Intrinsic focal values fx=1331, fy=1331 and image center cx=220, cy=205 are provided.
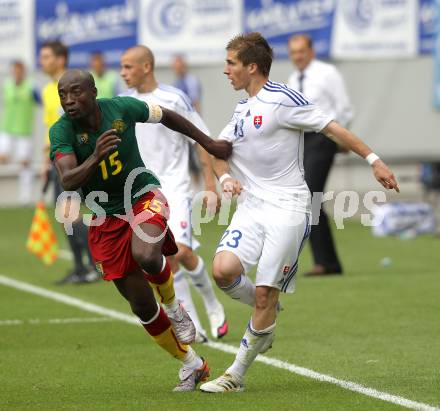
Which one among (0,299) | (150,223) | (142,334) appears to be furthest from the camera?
(0,299)

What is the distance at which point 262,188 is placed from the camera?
8.49m

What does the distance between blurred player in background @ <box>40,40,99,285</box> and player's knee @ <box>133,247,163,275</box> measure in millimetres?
5713

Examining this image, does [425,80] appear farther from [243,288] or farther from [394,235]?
[243,288]

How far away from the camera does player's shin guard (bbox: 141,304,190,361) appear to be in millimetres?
8250

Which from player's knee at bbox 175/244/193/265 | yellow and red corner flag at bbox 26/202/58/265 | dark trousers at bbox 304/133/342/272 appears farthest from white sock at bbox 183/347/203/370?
yellow and red corner flag at bbox 26/202/58/265

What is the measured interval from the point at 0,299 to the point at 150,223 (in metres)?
5.47

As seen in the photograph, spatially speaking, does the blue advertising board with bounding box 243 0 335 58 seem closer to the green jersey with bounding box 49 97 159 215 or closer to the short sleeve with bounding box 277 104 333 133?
the short sleeve with bounding box 277 104 333 133

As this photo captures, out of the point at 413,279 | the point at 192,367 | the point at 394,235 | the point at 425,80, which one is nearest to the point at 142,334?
the point at 192,367

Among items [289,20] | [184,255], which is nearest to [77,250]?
[184,255]

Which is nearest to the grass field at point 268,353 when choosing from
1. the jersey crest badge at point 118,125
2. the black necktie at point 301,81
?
the jersey crest badge at point 118,125

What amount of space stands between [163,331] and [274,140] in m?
1.38

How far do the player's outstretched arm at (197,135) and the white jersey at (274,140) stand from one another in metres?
0.10

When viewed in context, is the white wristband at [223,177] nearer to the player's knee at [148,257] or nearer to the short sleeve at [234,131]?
the short sleeve at [234,131]

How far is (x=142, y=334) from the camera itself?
1081cm
